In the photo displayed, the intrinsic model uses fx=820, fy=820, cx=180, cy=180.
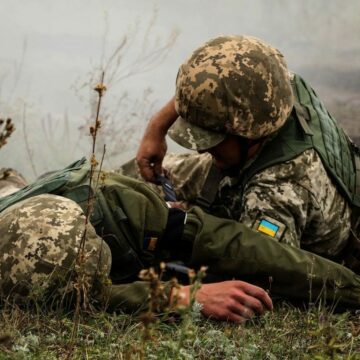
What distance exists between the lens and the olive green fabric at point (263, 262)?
3.95 meters

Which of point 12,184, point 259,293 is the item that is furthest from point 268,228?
point 12,184

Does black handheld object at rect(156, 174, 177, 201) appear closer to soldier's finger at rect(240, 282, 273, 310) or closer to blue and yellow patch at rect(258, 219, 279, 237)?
blue and yellow patch at rect(258, 219, 279, 237)

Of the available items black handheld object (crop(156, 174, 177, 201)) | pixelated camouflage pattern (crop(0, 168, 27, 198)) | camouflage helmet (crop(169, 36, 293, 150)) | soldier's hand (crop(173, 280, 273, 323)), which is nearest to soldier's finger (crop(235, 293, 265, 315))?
soldier's hand (crop(173, 280, 273, 323))

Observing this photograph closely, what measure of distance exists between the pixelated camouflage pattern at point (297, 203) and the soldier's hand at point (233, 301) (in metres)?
0.53

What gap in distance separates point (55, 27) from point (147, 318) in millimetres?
8594

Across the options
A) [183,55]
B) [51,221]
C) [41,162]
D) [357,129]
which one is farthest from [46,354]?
A: [183,55]

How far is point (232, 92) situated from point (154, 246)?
931mm

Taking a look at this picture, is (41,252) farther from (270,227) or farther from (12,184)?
(12,184)

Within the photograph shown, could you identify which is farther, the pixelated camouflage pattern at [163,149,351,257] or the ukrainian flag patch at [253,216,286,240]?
the pixelated camouflage pattern at [163,149,351,257]

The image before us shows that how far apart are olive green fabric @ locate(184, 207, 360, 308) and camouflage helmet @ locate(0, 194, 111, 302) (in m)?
0.56

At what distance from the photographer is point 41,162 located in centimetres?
864

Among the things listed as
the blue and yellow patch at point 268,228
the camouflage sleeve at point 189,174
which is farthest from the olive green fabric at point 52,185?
the camouflage sleeve at point 189,174

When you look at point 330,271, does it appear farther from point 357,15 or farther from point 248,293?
point 357,15

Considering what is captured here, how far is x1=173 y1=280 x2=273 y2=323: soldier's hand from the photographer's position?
12.1ft
